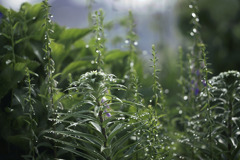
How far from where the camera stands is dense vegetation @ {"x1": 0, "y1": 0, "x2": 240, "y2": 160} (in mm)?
1476

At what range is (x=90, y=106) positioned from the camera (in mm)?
1934

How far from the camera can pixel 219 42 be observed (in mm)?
8938

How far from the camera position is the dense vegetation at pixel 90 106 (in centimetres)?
148

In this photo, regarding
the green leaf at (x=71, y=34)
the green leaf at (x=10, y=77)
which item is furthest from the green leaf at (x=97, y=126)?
the green leaf at (x=71, y=34)

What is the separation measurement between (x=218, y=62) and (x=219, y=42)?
0.75 meters

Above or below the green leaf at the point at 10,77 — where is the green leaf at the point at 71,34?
above

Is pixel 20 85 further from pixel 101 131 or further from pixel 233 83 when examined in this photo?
pixel 233 83

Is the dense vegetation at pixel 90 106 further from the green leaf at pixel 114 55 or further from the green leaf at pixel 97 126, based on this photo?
the green leaf at pixel 114 55

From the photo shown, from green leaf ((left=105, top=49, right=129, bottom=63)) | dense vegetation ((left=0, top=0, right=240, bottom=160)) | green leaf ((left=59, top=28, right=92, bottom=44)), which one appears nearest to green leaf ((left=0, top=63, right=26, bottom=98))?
dense vegetation ((left=0, top=0, right=240, bottom=160))

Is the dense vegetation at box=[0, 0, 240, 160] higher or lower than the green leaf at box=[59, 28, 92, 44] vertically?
Answer: lower

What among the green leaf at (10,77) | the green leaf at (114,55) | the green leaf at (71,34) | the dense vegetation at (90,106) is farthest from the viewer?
the green leaf at (114,55)

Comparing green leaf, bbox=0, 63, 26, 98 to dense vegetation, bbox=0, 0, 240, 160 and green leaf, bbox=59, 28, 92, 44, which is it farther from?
green leaf, bbox=59, 28, 92, 44

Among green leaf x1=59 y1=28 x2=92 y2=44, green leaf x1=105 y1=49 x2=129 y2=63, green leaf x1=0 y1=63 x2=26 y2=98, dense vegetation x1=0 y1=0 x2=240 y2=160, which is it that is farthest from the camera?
green leaf x1=105 y1=49 x2=129 y2=63

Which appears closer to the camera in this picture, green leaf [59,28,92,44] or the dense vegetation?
the dense vegetation
